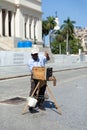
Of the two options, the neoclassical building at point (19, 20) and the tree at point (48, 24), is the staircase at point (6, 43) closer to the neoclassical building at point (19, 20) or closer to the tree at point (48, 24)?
the neoclassical building at point (19, 20)

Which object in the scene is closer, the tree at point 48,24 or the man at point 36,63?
the man at point 36,63

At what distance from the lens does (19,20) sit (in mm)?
70938

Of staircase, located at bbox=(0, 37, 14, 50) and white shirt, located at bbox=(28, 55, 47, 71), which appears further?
staircase, located at bbox=(0, 37, 14, 50)

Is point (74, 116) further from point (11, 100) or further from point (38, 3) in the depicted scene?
point (38, 3)

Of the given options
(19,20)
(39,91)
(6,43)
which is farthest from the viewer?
(19,20)

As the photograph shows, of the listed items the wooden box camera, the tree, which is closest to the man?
the wooden box camera

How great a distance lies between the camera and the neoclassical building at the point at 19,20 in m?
67.1

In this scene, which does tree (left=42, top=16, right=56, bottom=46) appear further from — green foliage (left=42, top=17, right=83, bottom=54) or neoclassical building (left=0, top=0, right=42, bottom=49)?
neoclassical building (left=0, top=0, right=42, bottom=49)

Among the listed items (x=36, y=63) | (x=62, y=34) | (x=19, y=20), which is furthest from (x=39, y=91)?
(x=62, y=34)

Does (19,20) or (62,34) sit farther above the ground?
(19,20)

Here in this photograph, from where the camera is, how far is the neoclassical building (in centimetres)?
6706

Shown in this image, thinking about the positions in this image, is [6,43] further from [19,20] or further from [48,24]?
[48,24]

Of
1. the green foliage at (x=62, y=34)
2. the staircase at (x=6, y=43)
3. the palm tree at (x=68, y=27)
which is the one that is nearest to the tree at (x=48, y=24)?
the green foliage at (x=62, y=34)

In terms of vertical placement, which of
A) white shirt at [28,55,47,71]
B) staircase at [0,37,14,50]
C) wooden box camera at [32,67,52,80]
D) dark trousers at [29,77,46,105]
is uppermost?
staircase at [0,37,14,50]
